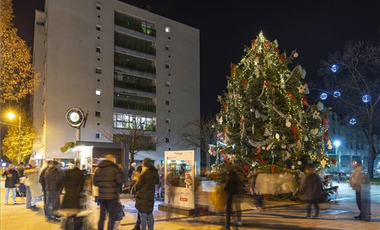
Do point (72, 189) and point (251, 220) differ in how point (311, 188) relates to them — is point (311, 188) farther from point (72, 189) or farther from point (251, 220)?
point (72, 189)

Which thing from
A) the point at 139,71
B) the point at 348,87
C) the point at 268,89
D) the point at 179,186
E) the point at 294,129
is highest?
the point at 139,71

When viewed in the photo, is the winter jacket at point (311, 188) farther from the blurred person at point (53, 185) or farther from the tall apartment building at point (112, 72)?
the tall apartment building at point (112, 72)

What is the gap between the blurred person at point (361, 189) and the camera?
10.8 metres

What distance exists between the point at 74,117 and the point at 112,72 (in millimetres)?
28734

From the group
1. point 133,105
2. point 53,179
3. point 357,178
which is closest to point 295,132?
point 357,178

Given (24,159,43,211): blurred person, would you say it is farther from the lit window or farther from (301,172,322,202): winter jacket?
the lit window

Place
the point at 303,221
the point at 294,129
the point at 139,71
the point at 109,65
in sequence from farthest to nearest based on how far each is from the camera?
the point at 139,71, the point at 109,65, the point at 294,129, the point at 303,221

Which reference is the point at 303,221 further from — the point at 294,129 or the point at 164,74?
the point at 164,74

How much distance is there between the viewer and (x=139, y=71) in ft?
170

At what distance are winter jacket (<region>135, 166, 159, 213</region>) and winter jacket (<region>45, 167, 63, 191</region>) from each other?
14.2 feet

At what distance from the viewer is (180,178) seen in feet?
40.6

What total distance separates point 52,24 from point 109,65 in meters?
8.70

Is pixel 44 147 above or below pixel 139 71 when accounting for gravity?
below

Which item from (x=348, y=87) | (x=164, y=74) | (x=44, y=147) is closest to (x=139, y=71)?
(x=164, y=74)
